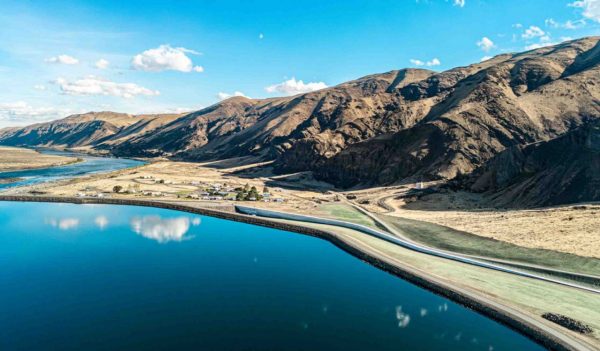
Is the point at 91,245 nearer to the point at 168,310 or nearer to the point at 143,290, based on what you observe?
the point at 143,290

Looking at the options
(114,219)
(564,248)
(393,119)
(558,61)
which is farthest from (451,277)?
(558,61)

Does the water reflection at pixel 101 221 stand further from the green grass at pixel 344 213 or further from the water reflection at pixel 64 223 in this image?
the green grass at pixel 344 213

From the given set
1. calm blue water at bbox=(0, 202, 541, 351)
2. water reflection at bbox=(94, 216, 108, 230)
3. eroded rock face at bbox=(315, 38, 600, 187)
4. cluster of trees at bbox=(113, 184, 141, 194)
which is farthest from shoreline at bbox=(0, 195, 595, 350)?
eroded rock face at bbox=(315, 38, 600, 187)

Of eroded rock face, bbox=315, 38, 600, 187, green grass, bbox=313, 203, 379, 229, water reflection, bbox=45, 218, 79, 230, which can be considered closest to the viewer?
green grass, bbox=313, 203, 379, 229

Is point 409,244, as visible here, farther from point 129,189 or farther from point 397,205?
point 129,189

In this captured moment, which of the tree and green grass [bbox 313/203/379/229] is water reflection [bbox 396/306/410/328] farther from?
the tree
